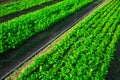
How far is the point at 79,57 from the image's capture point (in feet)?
34.6

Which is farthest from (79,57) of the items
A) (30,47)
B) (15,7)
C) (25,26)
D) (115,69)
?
(15,7)

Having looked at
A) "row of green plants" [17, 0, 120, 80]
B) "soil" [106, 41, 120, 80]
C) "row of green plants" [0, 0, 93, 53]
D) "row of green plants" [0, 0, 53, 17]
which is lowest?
"soil" [106, 41, 120, 80]

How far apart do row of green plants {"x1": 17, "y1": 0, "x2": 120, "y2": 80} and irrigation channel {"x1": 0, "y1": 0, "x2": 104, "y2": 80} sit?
0.87 meters

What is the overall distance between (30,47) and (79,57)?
3.11 metres

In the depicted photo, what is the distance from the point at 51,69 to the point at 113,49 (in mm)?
3703

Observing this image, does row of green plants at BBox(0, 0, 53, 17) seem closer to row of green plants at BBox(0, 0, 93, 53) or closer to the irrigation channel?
row of green plants at BBox(0, 0, 93, 53)

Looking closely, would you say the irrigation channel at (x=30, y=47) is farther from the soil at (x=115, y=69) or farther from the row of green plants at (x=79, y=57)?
the soil at (x=115, y=69)

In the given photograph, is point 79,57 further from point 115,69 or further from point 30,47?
point 30,47

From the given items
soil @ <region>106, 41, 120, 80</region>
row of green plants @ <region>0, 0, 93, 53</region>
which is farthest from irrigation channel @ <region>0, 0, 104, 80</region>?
soil @ <region>106, 41, 120, 80</region>

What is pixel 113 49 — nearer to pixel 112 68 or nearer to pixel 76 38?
pixel 112 68

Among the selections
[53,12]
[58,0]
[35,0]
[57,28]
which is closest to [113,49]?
[57,28]

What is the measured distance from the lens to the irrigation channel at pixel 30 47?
10.2 m

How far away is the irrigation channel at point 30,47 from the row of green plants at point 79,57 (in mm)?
868

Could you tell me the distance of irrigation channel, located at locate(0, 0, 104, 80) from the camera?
10197mm
